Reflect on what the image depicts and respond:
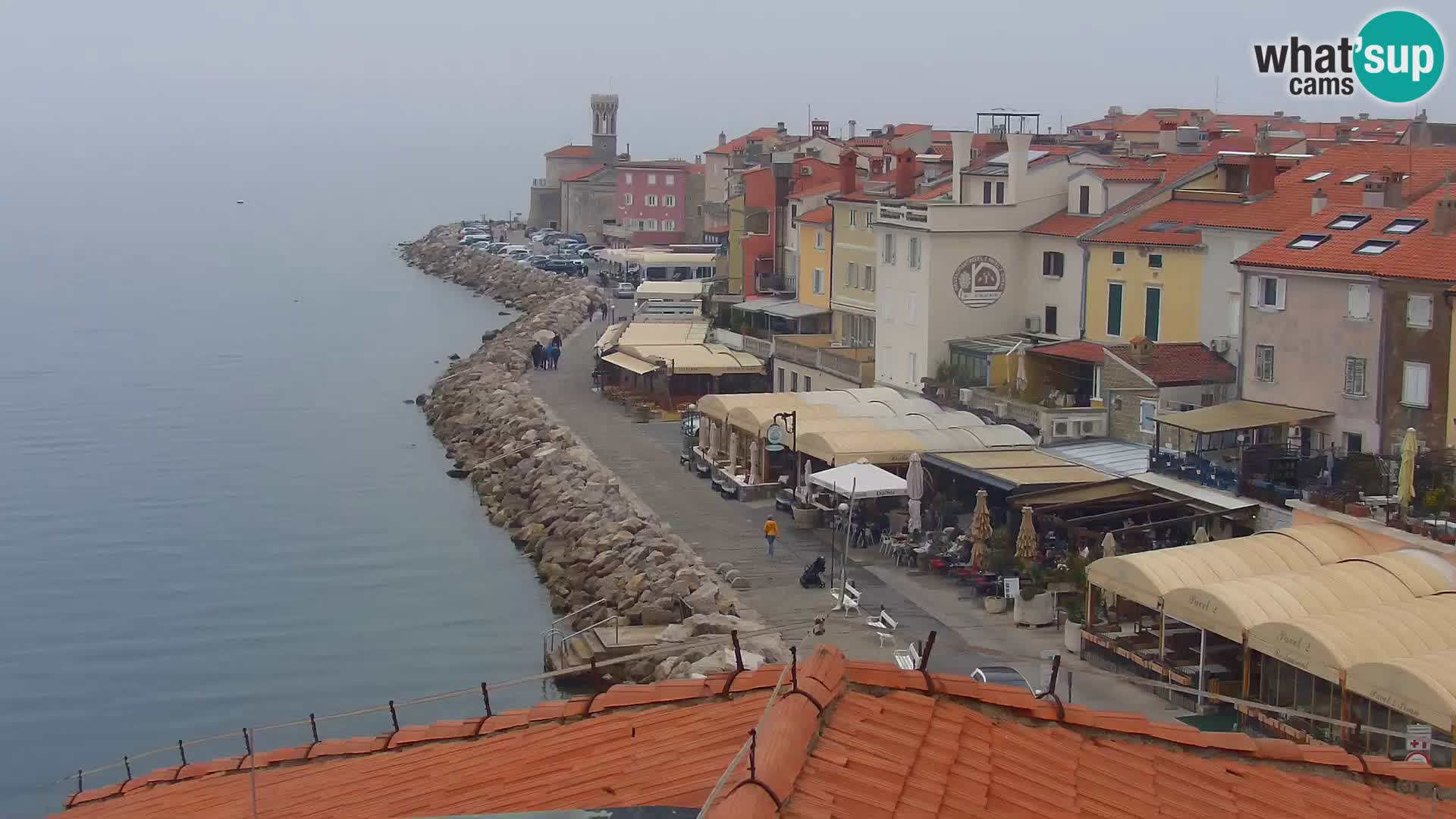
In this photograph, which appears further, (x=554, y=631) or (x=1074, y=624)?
(x=554, y=631)

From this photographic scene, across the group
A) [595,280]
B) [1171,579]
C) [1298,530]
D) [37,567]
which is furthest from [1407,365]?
[595,280]

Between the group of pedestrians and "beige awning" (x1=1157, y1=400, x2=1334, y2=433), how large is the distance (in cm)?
3369

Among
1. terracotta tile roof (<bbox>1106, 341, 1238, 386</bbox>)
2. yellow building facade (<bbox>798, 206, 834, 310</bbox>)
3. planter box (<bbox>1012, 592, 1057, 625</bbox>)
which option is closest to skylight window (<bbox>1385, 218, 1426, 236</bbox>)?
terracotta tile roof (<bbox>1106, 341, 1238, 386</bbox>)

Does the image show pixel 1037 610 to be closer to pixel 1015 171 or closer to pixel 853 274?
pixel 1015 171

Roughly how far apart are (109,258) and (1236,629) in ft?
492

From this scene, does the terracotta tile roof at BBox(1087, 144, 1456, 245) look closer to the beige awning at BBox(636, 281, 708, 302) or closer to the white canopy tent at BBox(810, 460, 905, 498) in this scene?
the white canopy tent at BBox(810, 460, 905, 498)

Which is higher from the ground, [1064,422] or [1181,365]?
[1181,365]

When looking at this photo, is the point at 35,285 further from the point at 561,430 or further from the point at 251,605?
the point at 251,605

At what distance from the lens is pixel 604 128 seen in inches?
5157

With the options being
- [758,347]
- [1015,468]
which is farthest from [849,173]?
[1015,468]

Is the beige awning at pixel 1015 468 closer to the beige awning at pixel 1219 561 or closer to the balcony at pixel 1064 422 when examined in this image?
the balcony at pixel 1064 422

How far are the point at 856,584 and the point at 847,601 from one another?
69.7 inches

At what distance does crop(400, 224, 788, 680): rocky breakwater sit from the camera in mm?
24750

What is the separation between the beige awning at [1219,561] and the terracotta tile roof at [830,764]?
1131 cm
